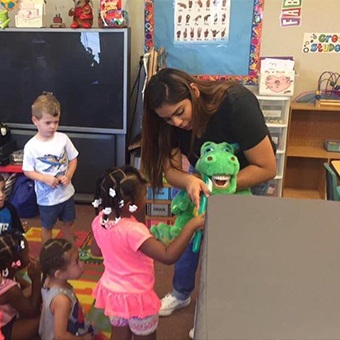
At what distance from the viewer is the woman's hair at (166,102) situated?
1.42 m

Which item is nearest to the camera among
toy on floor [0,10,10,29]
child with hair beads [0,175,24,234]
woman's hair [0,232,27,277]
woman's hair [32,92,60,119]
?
woman's hair [0,232,27,277]

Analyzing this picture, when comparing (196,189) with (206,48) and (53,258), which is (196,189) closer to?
(53,258)

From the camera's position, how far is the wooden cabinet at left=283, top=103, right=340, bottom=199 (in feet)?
10.8

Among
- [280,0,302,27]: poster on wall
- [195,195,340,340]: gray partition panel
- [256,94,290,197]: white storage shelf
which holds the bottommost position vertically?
[256,94,290,197]: white storage shelf

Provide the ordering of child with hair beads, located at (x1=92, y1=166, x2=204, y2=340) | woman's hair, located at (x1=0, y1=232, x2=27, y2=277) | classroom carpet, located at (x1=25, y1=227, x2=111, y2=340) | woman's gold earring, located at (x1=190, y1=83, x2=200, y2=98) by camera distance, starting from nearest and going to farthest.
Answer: child with hair beads, located at (x1=92, y1=166, x2=204, y2=340), woman's gold earring, located at (x1=190, y1=83, x2=200, y2=98), woman's hair, located at (x1=0, y1=232, x2=27, y2=277), classroom carpet, located at (x1=25, y1=227, x2=111, y2=340)

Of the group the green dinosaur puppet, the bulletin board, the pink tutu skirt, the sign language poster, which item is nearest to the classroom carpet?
the pink tutu skirt

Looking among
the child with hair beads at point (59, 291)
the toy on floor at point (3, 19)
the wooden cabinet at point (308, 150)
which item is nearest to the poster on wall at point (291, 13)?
the wooden cabinet at point (308, 150)

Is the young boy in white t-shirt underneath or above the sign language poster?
underneath

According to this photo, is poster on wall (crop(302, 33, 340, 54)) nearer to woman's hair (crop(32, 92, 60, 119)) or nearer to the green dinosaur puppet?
woman's hair (crop(32, 92, 60, 119))

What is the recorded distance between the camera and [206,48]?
3.31 meters

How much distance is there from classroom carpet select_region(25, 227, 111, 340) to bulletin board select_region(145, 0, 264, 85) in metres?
1.52

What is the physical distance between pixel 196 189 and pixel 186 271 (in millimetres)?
551

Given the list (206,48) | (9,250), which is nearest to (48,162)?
(9,250)

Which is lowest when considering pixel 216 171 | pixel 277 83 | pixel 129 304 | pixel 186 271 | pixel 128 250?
pixel 186 271
